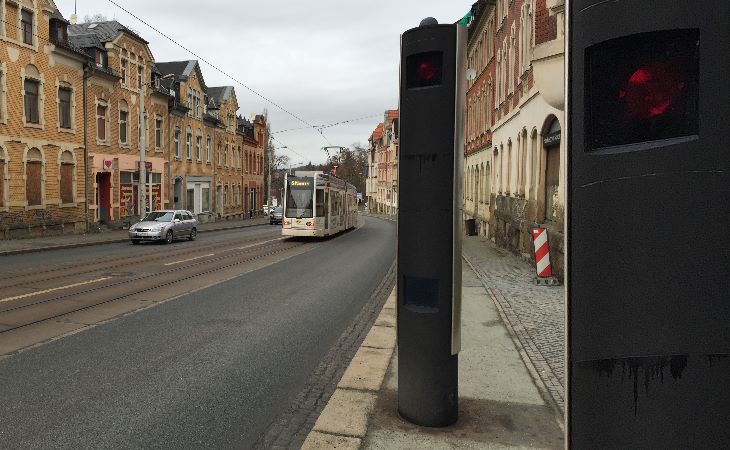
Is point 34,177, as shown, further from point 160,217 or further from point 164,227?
point 164,227

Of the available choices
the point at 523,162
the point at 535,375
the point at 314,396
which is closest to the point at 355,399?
the point at 314,396

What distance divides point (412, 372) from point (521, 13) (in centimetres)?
1681

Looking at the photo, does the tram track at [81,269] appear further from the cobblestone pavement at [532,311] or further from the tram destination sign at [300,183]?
the cobblestone pavement at [532,311]

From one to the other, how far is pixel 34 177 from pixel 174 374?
23.3 meters

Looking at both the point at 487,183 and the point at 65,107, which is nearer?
the point at 65,107

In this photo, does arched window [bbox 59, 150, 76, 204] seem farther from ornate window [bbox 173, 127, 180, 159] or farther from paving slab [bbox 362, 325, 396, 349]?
paving slab [bbox 362, 325, 396, 349]

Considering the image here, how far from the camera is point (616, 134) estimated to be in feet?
5.23

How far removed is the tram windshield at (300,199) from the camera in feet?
77.7

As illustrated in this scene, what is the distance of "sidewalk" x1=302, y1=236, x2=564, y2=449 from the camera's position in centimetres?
388

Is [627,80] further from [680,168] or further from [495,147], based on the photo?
[495,147]

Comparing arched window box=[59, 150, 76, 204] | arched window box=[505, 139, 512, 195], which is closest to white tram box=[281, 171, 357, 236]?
arched window box=[505, 139, 512, 195]

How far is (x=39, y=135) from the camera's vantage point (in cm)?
2442

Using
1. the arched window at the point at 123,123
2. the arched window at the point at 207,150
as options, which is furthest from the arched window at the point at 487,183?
the arched window at the point at 207,150

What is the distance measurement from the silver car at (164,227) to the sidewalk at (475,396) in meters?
16.9
